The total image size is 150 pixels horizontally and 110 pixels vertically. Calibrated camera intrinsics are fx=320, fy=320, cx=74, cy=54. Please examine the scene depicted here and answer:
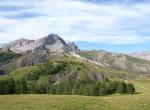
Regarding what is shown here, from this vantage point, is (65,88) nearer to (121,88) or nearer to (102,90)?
(102,90)

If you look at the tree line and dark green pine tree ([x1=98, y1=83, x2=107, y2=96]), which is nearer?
the tree line

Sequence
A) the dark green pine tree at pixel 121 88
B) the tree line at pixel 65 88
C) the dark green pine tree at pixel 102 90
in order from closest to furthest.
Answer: the tree line at pixel 65 88 < the dark green pine tree at pixel 102 90 < the dark green pine tree at pixel 121 88

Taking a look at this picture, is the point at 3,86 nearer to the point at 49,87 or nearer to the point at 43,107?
the point at 49,87

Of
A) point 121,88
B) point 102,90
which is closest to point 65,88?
point 102,90

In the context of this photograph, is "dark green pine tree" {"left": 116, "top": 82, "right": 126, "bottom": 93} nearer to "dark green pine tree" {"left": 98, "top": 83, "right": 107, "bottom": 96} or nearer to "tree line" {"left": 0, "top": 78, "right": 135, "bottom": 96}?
"tree line" {"left": 0, "top": 78, "right": 135, "bottom": 96}

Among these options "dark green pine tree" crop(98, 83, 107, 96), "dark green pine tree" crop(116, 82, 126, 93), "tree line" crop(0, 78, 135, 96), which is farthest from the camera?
"dark green pine tree" crop(116, 82, 126, 93)

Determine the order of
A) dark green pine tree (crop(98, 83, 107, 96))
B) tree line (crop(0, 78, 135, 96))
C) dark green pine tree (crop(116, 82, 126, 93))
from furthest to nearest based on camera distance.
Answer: dark green pine tree (crop(116, 82, 126, 93))
dark green pine tree (crop(98, 83, 107, 96))
tree line (crop(0, 78, 135, 96))

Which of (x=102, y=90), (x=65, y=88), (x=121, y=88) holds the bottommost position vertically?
(x=65, y=88)

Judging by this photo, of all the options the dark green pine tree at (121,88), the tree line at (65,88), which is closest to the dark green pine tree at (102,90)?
the tree line at (65,88)

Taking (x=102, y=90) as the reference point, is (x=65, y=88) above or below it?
below

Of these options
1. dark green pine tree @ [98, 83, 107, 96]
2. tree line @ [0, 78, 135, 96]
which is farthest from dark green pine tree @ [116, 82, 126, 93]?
dark green pine tree @ [98, 83, 107, 96]

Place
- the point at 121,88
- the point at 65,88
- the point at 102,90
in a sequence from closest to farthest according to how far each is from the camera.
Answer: the point at 102,90 < the point at 121,88 < the point at 65,88

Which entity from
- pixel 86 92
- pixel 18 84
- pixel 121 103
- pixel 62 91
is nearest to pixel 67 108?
pixel 121 103

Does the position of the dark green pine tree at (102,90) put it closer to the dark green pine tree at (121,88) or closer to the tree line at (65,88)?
the tree line at (65,88)
